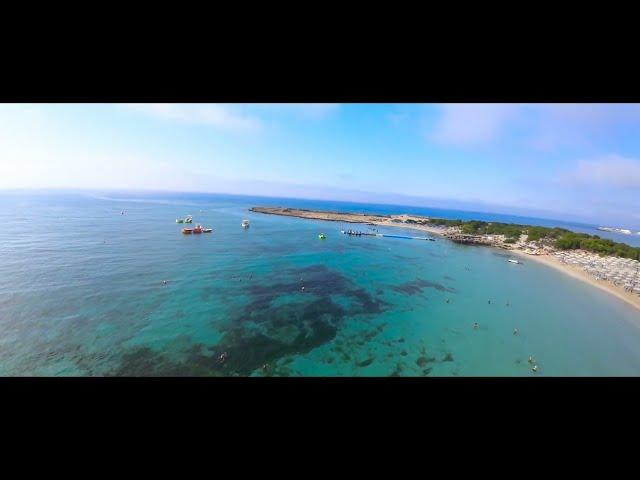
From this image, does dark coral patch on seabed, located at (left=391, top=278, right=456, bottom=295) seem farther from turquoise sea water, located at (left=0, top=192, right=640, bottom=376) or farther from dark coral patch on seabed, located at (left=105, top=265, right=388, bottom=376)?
dark coral patch on seabed, located at (left=105, top=265, right=388, bottom=376)

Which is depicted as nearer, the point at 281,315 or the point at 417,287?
the point at 281,315

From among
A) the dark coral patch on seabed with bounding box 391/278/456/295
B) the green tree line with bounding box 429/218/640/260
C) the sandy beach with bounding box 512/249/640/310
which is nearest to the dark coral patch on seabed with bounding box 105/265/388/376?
the dark coral patch on seabed with bounding box 391/278/456/295

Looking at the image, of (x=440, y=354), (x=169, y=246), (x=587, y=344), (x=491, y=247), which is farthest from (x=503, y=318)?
(x=169, y=246)

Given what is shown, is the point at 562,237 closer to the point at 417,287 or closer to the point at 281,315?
the point at 417,287

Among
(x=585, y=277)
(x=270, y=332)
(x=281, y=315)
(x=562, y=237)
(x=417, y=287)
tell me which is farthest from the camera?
(x=562, y=237)

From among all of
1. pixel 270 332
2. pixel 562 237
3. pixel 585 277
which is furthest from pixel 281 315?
pixel 562 237
